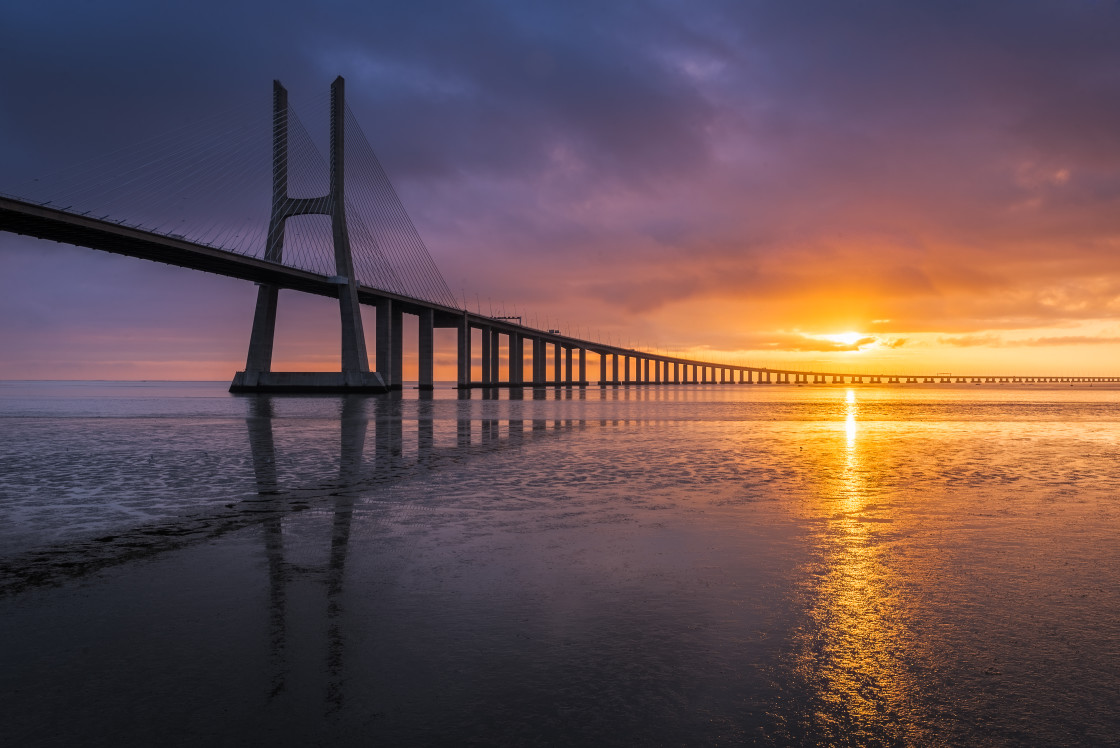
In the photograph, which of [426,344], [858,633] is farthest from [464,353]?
[858,633]

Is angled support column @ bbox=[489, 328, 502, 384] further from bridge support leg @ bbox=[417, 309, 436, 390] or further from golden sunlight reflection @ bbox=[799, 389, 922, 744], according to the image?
golden sunlight reflection @ bbox=[799, 389, 922, 744]

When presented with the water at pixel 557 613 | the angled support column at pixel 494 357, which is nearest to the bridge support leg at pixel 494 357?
the angled support column at pixel 494 357

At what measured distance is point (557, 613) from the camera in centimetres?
526

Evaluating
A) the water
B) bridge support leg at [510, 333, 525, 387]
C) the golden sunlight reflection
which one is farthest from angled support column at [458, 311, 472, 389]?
the golden sunlight reflection

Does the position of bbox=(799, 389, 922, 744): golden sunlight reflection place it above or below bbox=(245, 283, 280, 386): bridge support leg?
below

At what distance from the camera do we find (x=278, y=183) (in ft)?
223

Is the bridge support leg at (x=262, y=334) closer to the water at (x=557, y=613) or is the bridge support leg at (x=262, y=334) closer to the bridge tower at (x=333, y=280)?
the bridge tower at (x=333, y=280)

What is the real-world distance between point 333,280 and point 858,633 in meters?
63.9

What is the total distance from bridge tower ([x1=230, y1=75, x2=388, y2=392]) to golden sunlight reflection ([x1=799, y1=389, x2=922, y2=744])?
61197 mm

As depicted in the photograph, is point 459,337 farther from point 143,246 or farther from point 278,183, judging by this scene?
point 143,246

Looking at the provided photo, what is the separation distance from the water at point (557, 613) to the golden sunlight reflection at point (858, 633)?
Answer: 0.8 inches

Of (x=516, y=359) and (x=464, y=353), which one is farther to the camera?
(x=516, y=359)

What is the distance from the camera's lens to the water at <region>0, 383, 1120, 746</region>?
359 centimetres

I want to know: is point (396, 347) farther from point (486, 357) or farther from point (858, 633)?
point (858, 633)
